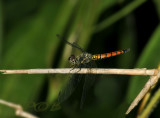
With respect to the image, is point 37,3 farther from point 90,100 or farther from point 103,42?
point 90,100

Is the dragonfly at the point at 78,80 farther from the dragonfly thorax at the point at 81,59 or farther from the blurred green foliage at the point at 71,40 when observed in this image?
the blurred green foliage at the point at 71,40

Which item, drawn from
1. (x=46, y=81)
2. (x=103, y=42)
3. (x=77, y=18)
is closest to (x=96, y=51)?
(x=103, y=42)

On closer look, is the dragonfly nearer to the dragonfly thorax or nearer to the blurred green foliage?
the dragonfly thorax

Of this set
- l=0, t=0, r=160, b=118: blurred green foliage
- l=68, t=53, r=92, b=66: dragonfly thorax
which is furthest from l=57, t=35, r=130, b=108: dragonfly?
l=0, t=0, r=160, b=118: blurred green foliage

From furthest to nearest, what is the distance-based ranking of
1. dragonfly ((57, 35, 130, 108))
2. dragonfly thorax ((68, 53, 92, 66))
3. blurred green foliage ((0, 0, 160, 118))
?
1. blurred green foliage ((0, 0, 160, 118))
2. dragonfly thorax ((68, 53, 92, 66))
3. dragonfly ((57, 35, 130, 108))

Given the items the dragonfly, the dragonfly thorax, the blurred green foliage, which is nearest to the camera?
the dragonfly

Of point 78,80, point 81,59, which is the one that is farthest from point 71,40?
point 78,80

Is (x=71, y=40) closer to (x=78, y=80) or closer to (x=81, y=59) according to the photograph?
(x=81, y=59)

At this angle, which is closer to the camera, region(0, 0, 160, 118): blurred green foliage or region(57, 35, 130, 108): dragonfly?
region(57, 35, 130, 108): dragonfly

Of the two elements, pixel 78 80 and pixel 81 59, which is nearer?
pixel 78 80
